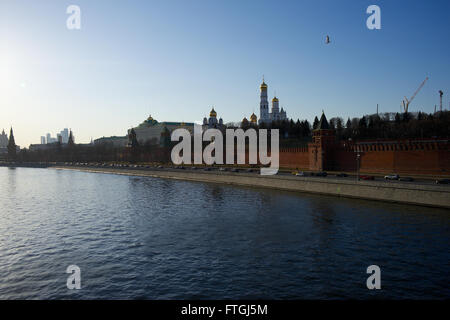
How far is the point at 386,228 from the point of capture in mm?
17984

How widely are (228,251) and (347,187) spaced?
17.2 m

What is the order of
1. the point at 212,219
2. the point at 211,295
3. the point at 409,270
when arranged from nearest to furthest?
the point at 211,295, the point at 409,270, the point at 212,219

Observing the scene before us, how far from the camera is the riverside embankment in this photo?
22891 millimetres

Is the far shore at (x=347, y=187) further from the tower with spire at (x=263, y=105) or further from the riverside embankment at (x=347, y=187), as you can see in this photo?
the tower with spire at (x=263, y=105)

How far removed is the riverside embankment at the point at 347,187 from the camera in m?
22.9

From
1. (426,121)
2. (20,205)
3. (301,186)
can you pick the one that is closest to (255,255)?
(301,186)

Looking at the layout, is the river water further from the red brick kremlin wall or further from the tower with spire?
the tower with spire

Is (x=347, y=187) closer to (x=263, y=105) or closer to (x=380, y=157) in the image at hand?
(x=380, y=157)

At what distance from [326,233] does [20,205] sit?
1008 inches

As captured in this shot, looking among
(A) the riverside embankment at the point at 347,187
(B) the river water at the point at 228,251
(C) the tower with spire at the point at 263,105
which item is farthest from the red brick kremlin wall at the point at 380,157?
(C) the tower with spire at the point at 263,105

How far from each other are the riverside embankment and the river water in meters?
0.99

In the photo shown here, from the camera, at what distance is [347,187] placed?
92.2 feet

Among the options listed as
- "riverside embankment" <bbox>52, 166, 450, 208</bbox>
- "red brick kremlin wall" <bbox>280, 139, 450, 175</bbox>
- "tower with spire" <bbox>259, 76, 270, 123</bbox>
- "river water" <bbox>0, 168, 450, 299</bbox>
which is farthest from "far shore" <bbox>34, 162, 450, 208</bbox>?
"tower with spire" <bbox>259, 76, 270, 123</bbox>
